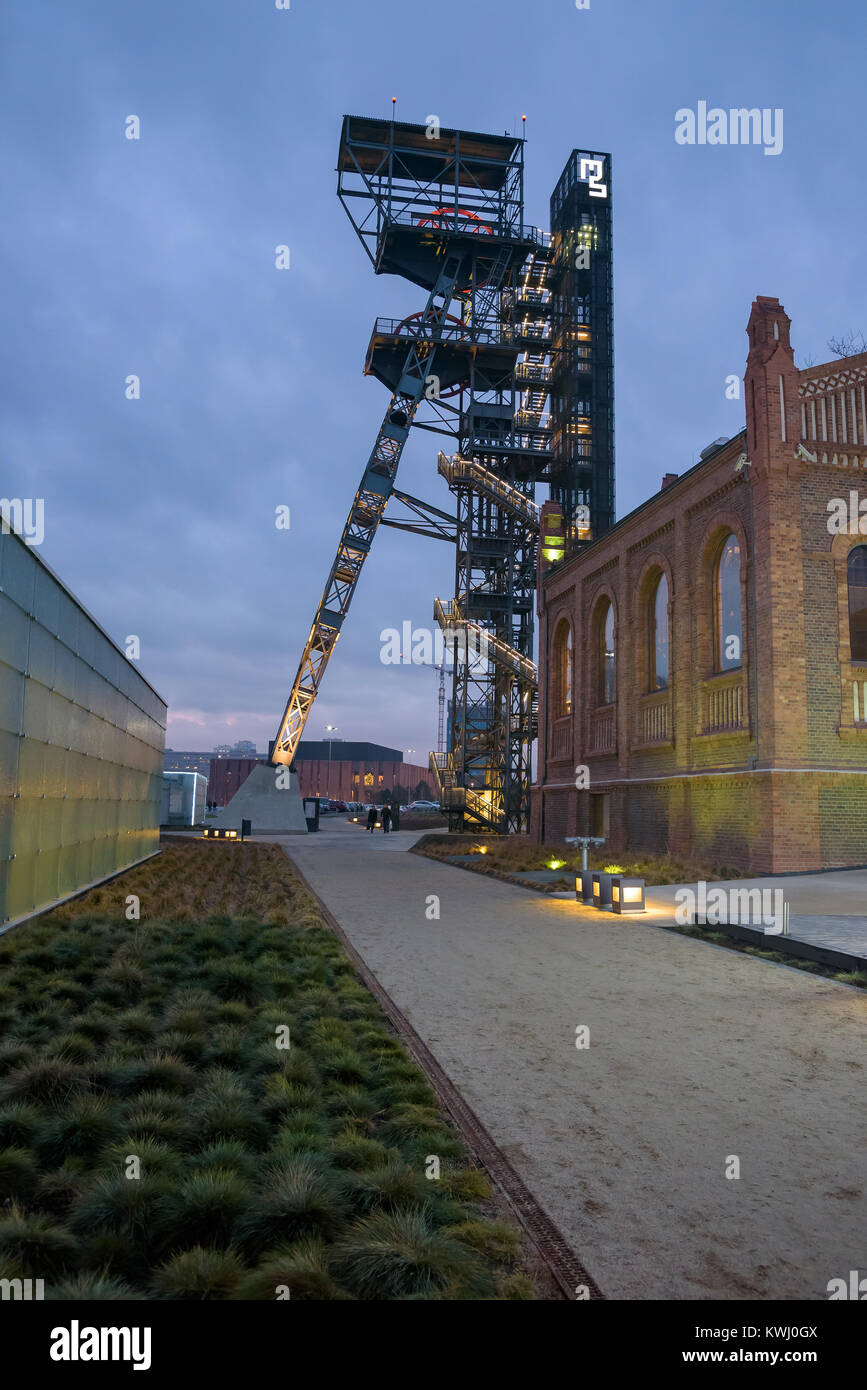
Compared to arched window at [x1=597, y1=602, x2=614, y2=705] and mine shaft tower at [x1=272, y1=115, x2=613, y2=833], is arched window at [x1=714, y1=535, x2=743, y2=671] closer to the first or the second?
arched window at [x1=597, y1=602, x2=614, y2=705]

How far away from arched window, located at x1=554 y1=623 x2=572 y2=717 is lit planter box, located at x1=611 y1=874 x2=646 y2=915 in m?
17.9

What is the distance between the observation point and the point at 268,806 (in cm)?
4172

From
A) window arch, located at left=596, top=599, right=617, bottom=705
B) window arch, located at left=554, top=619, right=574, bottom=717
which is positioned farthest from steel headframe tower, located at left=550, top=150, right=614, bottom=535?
window arch, located at left=596, top=599, right=617, bottom=705

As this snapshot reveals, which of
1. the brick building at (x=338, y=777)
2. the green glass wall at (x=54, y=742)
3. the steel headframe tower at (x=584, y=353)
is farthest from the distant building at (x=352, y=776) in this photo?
the green glass wall at (x=54, y=742)

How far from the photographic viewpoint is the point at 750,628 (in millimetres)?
18250

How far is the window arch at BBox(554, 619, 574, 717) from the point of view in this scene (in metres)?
31.5

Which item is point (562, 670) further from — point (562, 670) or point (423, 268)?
point (423, 268)

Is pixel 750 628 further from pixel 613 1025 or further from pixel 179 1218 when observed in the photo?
pixel 179 1218

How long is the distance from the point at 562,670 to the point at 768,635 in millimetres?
15120

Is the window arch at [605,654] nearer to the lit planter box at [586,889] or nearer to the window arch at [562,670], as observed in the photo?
the window arch at [562,670]
